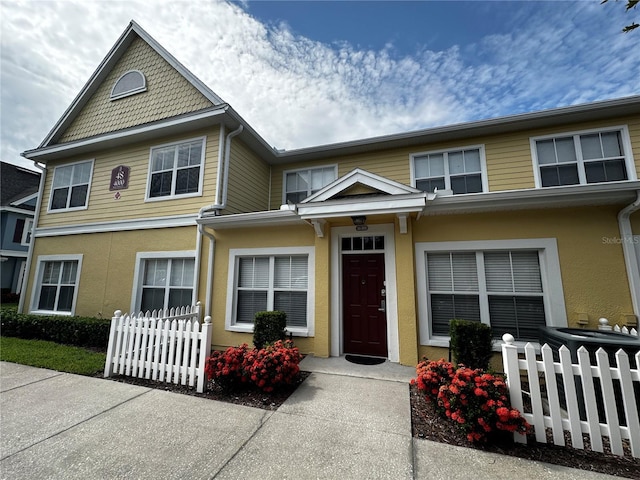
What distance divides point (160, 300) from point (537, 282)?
8.82 meters

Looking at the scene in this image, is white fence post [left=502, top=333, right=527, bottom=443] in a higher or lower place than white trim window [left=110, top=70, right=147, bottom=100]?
lower

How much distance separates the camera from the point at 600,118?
6371 mm

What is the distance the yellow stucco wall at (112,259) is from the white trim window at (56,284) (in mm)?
386

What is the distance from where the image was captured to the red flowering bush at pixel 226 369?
4.06 metres

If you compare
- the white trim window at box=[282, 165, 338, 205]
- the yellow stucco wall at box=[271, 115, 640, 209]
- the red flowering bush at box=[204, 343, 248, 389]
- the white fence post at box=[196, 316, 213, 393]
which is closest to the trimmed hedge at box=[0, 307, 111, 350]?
the white fence post at box=[196, 316, 213, 393]

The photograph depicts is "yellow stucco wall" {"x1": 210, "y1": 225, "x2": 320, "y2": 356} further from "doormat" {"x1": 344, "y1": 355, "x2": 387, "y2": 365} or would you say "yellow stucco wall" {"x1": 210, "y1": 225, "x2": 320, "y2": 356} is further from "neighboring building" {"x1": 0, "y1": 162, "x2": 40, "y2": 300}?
"neighboring building" {"x1": 0, "y1": 162, "x2": 40, "y2": 300}

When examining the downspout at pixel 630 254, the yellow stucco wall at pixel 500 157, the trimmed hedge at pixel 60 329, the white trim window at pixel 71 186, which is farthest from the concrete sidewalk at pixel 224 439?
the white trim window at pixel 71 186

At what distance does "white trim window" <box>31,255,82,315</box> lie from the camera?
8.51 metres

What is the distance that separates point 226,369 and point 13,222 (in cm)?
2418

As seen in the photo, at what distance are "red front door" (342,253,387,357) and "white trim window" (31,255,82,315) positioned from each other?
28.1 ft

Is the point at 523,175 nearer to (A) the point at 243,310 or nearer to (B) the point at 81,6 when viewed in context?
(A) the point at 243,310

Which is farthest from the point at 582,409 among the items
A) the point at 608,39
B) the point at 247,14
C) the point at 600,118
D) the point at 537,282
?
the point at 247,14

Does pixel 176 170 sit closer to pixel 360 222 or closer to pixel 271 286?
pixel 271 286

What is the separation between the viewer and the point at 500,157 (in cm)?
698
